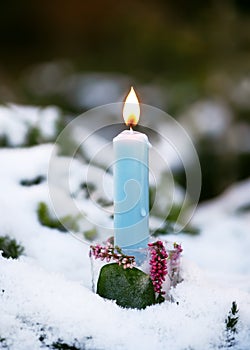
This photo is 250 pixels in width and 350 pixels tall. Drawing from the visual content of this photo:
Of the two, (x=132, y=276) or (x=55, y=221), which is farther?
(x=55, y=221)

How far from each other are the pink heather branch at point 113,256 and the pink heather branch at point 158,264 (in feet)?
0.10

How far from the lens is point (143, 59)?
2.88 m

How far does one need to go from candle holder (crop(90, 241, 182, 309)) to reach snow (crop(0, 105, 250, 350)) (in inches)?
0.6

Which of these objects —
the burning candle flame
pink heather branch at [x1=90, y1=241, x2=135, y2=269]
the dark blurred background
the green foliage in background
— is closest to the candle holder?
pink heather branch at [x1=90, y1=241, x2=135, y2=269]

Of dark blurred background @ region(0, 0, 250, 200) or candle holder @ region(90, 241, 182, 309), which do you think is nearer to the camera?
candle holder @ region(90, 241, 182, 309)

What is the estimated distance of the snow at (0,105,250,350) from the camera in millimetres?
772

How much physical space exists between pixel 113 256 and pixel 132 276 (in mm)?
38

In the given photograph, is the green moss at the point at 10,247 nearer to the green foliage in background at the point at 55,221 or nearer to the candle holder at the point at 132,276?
the green foliage in background at the point at 55,221

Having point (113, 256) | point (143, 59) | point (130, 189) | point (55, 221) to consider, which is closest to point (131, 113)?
point (130, 189)

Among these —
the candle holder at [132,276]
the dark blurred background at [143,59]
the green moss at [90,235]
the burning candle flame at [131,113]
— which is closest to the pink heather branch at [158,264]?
the candle holder at [132,276]

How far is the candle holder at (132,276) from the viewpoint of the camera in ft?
2.75

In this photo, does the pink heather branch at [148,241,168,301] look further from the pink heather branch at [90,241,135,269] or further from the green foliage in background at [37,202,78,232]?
the green foliage in background at [37,202,78,232]

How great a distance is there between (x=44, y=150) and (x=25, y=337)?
2.24ft

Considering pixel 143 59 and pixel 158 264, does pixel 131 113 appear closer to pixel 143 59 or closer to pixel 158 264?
pixel 158 264
